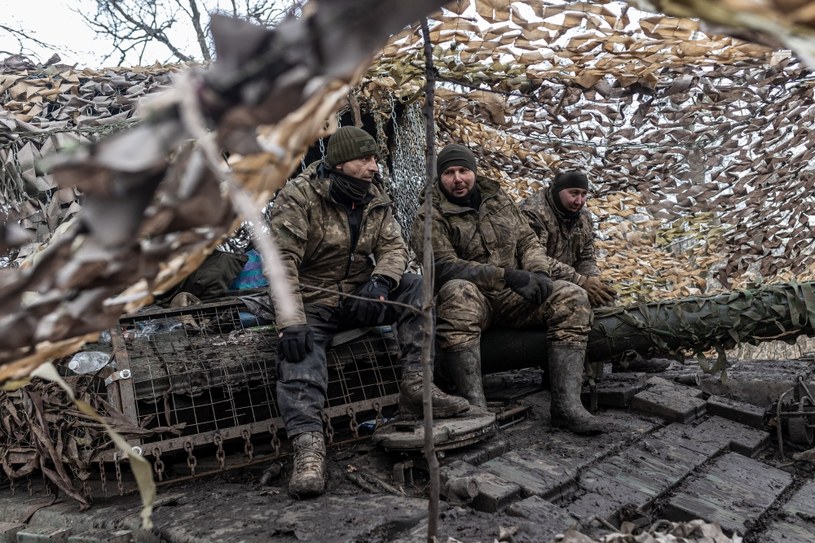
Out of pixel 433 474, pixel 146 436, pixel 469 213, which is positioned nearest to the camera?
pixel 433 474

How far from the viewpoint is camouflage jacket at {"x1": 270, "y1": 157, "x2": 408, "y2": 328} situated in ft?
13.3

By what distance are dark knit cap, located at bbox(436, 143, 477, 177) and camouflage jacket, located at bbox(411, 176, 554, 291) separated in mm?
209

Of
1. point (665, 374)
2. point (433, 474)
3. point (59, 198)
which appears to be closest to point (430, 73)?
point (433, 474)

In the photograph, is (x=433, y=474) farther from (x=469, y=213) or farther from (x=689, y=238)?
(x=689, y=238)

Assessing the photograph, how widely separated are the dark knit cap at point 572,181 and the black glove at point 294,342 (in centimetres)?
265

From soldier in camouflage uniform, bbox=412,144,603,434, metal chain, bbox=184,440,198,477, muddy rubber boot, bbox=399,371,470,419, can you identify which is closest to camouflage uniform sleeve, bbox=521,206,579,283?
soldier in camouflage uniform, bbox=412,144,603,434

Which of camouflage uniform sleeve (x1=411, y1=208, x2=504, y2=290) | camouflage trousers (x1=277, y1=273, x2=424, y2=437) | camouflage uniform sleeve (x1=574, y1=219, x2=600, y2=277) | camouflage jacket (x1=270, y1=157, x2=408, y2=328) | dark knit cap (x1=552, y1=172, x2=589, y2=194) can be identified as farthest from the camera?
camouflage uniform sleeve (x1=574, y1=219, x2=600, y2=277)

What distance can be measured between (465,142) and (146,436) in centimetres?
373

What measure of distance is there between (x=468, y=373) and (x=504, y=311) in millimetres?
628

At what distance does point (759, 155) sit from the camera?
569 cm

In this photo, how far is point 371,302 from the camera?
4066 mm

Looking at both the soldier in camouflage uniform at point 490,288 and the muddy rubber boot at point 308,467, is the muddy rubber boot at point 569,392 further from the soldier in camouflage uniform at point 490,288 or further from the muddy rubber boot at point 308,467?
the muddy rubber boot at point 308,467

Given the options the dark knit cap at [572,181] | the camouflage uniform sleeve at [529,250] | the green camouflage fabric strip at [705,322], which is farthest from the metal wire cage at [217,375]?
the dark knit cap at [572,181]

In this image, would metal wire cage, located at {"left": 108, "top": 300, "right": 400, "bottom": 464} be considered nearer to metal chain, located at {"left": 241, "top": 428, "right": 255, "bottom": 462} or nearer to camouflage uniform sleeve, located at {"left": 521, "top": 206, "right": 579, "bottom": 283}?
metal chain, located at {"left": 241, "top": 428, "right": 255, "bottom": 462}
